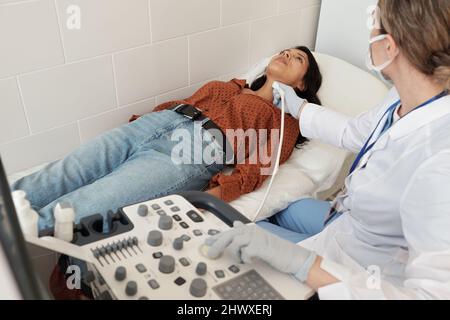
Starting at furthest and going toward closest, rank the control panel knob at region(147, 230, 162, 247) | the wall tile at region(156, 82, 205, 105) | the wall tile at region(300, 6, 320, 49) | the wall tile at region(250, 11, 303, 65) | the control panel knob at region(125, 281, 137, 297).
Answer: the wall tile at region(300, 6, 320, 49), the wall tile at region(250, 11, 303, 65), the wall tile at region(156, 82, 205, 105), the control panel knob at region(147, 230, 162, 247), the control panel knob at region(125, 281, 137, 297)

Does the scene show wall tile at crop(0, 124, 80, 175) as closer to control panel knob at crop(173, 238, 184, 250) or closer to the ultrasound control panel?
the ultrasound control panel

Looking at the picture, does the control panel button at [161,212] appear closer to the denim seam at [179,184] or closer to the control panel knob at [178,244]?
the control panel knob at [178,244]

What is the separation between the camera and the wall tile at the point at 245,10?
6.91 ft

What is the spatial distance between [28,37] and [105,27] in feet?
0.96

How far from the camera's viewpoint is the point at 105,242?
34.8 inches

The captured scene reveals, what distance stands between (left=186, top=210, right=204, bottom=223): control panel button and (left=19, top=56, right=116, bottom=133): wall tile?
101 cm

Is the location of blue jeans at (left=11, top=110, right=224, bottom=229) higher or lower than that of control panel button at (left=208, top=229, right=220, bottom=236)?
lower

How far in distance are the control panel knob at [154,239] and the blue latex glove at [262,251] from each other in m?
Result: 0.09

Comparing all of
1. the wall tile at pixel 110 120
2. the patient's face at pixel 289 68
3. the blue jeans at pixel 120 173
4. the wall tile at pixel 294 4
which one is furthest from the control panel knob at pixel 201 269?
the wall tile at pixel 294 4

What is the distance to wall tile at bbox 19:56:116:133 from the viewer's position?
1.67m

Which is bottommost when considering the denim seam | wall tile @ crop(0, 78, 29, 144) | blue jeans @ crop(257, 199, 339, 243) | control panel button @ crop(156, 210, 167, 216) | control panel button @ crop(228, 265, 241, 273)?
blue jeans @ crop(257, 199, 339, 243)

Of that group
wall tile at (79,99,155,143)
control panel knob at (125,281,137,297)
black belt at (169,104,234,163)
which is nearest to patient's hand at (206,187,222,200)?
black belt at (169,104,234,163)
